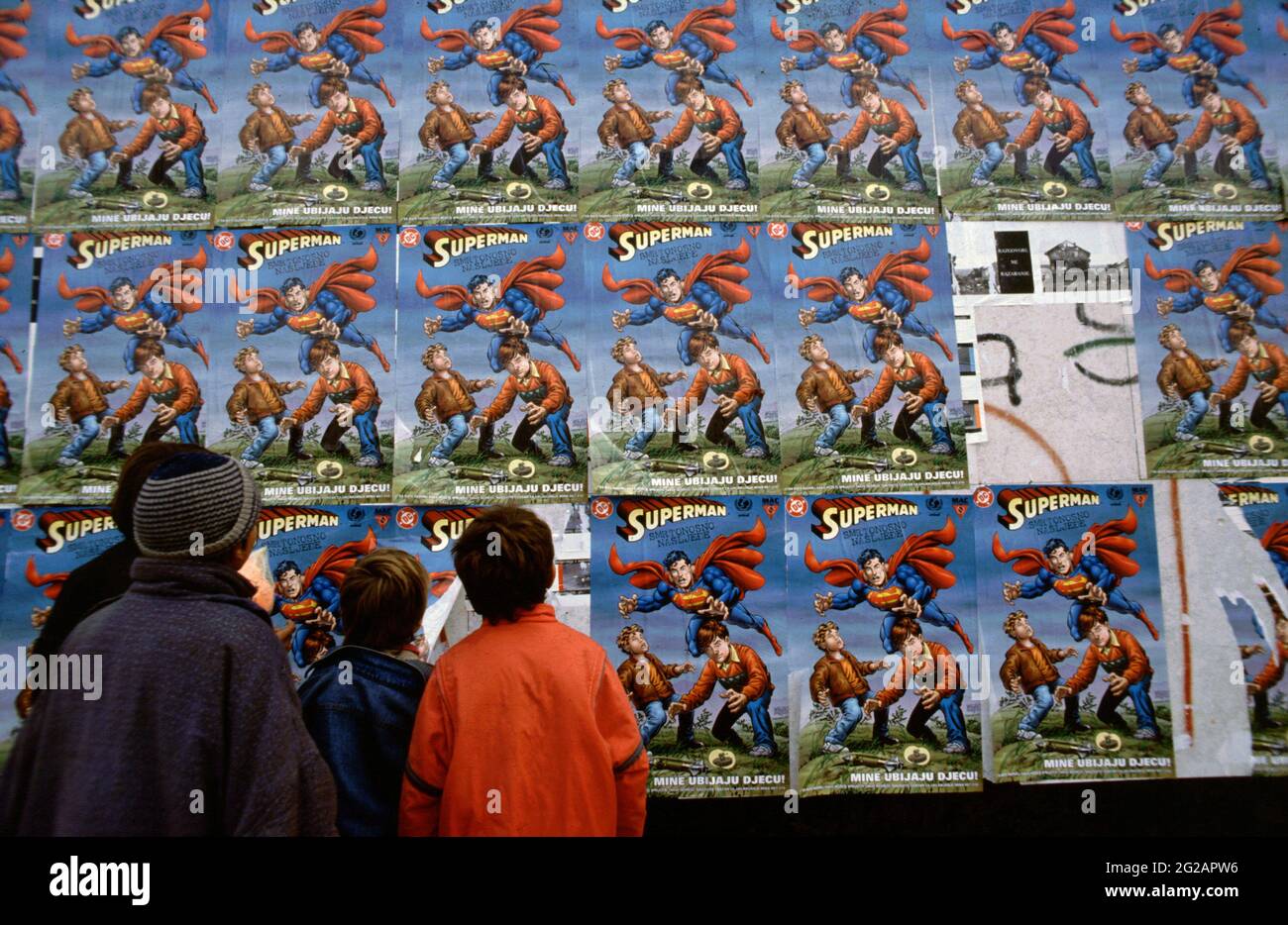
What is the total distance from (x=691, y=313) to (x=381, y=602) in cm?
153

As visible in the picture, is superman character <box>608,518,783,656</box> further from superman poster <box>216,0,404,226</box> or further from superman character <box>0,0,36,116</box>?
superman character <box>0,0,36,116</box>

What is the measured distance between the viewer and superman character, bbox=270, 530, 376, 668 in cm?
305

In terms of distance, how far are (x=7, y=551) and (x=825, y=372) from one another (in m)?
2.70

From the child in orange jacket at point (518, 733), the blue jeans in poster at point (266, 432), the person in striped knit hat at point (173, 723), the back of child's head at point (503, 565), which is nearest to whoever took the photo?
the person in striped knit hat at point (173, 723)

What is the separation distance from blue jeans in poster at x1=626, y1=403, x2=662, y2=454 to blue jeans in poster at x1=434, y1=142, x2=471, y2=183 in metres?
1.04

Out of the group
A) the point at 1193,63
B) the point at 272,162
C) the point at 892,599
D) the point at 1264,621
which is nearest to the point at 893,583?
the point at 892,599

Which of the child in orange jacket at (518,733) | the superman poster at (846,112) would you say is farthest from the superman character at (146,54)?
the child in orange jacket at (518,733)

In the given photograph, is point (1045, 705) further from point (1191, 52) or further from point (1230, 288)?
point (1191, 52)

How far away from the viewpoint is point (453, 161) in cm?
327

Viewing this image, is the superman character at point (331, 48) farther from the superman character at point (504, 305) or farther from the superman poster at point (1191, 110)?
the superman poster at point (1191, 110)

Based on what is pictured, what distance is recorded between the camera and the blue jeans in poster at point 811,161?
3312 mm

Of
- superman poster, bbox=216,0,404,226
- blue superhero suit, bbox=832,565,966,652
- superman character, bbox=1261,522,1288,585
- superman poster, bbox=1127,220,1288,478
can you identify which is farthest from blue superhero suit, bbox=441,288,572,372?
superman character, bbox=1261,522,1288,585
